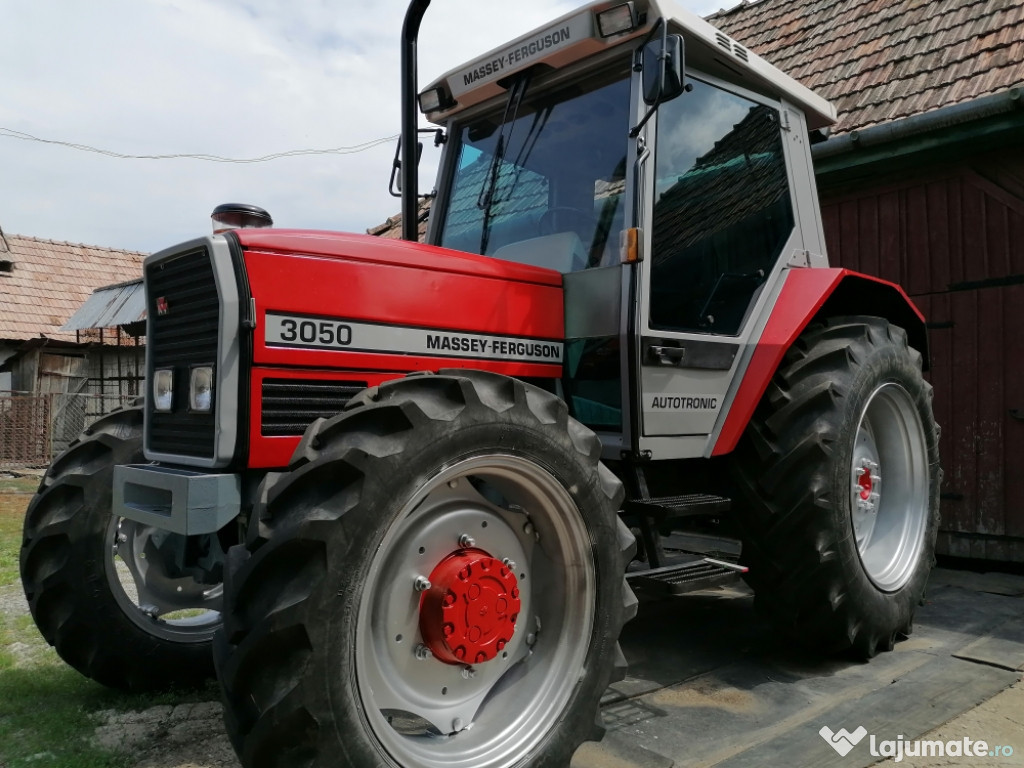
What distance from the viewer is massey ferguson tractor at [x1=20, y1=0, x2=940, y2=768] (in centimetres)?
202

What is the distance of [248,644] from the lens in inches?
72.7

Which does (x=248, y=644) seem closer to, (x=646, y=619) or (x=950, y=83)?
(x=646, y=619)

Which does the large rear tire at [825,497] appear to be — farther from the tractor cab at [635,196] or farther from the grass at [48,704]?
the grass at [48,704]

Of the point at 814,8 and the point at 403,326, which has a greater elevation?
the point at 814,8

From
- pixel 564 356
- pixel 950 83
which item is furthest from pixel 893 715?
pixel 950 83

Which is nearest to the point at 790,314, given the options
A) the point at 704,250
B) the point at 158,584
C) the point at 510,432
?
the point at 704,250

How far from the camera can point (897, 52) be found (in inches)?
246

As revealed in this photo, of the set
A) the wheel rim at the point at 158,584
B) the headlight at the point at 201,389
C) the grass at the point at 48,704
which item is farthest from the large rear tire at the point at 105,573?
the headlight at the point at 201,389

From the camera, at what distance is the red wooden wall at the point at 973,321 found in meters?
5.15

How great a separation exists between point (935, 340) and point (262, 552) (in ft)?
16.6

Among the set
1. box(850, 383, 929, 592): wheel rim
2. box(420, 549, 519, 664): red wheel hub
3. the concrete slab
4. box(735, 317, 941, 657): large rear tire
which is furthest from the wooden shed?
box(420, 549, 519, 664): red wheel hub

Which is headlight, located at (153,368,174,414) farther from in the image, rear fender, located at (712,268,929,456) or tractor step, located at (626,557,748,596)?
rear fender, located at (712,268,929,456)

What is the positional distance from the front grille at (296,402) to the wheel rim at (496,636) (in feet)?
1.52

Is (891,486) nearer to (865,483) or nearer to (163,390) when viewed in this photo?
(865,483)
